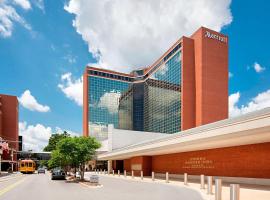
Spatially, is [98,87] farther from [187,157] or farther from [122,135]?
[187,157]

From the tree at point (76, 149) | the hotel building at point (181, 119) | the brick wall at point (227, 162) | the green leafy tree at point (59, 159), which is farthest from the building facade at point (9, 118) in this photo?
the brick wall at point (227, 162)

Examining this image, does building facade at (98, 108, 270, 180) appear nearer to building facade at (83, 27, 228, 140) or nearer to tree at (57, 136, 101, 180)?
tree at (57, 136, 101, 180)

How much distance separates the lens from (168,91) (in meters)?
108

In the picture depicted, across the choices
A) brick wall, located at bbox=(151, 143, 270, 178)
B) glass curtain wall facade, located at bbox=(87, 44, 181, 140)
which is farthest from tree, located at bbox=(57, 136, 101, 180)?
glass curtain wall facade, located at bbox=(87, 44, 181, 140)

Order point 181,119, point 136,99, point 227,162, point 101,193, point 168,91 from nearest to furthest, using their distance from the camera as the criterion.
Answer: point 101,193
point 227,162
point 181,119
point 168,91
point 136,99

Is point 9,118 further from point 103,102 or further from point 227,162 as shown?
point 227,162

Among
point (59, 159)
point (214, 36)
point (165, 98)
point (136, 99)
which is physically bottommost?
point (59, 159)

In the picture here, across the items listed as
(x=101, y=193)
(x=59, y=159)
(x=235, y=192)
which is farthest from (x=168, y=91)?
(x=235, y=192)

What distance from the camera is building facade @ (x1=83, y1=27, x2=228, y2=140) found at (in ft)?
305

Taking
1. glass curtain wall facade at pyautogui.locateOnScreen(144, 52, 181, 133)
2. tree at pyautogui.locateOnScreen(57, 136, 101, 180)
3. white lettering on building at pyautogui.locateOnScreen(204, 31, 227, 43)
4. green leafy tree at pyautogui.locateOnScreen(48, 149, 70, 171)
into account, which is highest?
white lettering on building at pyautogui.locateOnScreen(204, 31, 227, 43)

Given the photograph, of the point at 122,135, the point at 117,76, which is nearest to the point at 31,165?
the point at 122,135

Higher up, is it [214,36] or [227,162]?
[214,36]

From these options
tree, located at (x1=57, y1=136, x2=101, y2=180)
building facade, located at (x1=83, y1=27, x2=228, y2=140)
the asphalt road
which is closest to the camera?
the asphalt road

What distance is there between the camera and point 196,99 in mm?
93938
